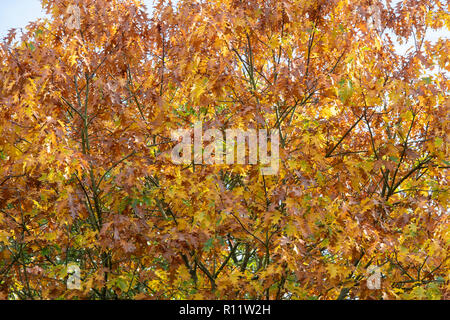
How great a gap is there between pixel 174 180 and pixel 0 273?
2.50 m

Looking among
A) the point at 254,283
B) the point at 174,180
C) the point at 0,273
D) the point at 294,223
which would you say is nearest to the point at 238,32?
the point at 174,180

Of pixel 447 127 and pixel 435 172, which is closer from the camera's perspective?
pixel 447 127

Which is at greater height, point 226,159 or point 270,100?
point 270,100

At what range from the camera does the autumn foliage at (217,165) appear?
489 centimetres

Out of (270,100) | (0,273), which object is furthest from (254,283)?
(0,273)

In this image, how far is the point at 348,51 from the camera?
5.91 m

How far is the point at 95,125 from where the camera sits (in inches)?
232

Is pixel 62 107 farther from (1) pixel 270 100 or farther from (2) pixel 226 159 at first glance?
(1) pixel 270 100

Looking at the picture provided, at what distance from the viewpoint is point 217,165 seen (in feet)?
17.4

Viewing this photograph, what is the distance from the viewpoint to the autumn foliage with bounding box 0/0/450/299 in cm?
489
